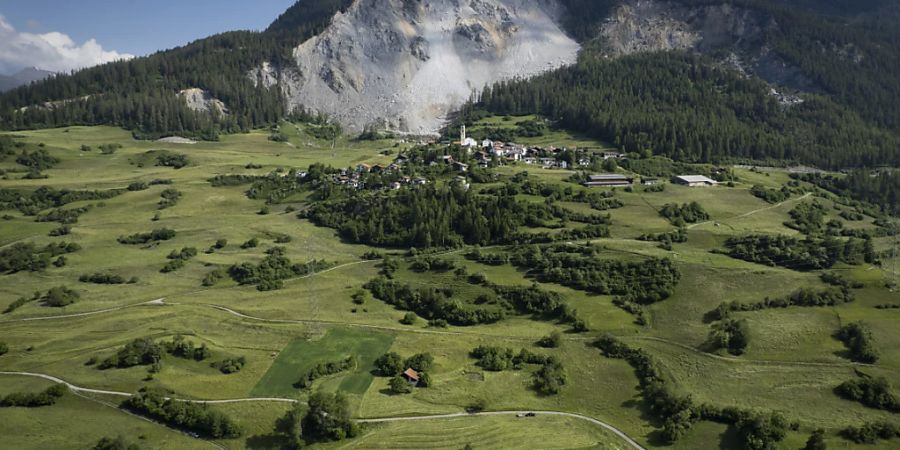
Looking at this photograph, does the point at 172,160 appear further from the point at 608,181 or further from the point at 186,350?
the point at 608,181

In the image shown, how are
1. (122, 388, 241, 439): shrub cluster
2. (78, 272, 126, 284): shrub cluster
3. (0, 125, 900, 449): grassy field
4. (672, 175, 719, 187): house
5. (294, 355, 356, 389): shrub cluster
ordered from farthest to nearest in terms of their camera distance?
(672, 175, 719, 187): house
(78, 272, 126, 284): shrub cluster
(294, 355, 356, 389): shrub cluster
(0, 125, 900, 449): grassy field
(122, 388, 241, 439): shrub cluster

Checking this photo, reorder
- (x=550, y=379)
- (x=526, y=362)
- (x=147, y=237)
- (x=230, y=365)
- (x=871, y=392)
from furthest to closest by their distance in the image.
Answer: (x=147, y=237), (x=526, y=362), (x=230, y=365), (x=550, y=379), (x=871, y=392)

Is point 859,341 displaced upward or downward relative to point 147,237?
downward

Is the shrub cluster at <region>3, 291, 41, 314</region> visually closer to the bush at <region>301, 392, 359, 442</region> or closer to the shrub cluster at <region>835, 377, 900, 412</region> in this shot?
the bush at <region>301, 392, 359, 442</region>

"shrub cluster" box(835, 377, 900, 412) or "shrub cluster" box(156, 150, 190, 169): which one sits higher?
"shrub cluster" box(156, 150, 190, 169)

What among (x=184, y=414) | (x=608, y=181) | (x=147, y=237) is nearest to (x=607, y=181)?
(x=608, y=181)

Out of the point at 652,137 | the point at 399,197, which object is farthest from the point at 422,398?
the point at 652,137

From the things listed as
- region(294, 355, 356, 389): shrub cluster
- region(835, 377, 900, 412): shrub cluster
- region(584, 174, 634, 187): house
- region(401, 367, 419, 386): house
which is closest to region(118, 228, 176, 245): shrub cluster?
region(294, 355, 356, 389): shrub cluster
